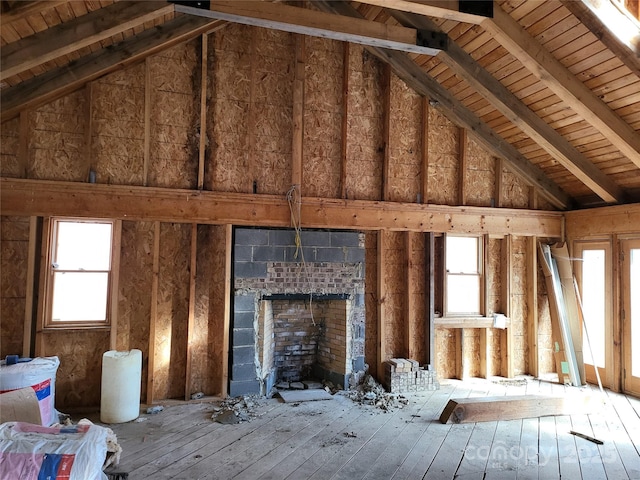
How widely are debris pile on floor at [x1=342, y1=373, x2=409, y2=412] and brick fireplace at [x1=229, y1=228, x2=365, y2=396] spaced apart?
181 millimetres

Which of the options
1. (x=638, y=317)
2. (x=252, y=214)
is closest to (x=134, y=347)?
(x=252, y=214)

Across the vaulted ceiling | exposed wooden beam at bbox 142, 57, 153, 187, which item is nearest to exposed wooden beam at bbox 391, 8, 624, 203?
the vaulted ceiling

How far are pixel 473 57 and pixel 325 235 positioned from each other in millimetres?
2862

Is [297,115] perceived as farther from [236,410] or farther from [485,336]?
[485,336]

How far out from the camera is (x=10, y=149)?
A: 4.61 m

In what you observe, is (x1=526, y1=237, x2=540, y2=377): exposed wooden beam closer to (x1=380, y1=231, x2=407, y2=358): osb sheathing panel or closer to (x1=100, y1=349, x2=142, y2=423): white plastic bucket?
(x1=380, y1=231, x2=407, y2=358): osb sheathing panel

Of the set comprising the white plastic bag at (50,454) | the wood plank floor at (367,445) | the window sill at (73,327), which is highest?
the window sill at (73,327)

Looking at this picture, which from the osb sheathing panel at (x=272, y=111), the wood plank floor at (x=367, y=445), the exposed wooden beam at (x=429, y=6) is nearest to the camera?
the wood plank floor at (x=367, y=445)

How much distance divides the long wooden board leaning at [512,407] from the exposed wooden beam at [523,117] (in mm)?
2831

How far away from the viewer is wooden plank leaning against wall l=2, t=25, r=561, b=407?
15.8 feet

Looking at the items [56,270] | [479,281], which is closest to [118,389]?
[56,270]

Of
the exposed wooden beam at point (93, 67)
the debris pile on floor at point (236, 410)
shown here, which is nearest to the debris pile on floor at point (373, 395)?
the debris pile on floor at point (236, 410)

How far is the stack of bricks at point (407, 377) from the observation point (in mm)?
5531

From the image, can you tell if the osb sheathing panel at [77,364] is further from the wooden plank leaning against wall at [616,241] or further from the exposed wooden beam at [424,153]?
the wooden plank leaning against wall at [616,241]
